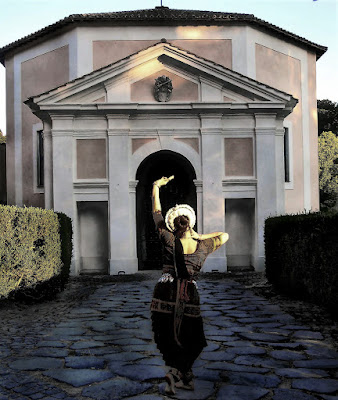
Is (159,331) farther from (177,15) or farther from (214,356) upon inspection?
(177,15)

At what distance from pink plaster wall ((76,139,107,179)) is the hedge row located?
3859mm

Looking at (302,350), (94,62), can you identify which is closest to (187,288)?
(302,350)

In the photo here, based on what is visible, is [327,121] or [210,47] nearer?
[210,47]

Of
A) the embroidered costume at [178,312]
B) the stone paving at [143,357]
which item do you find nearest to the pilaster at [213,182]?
the stone paving at [143,357]

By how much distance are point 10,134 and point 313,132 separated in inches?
495

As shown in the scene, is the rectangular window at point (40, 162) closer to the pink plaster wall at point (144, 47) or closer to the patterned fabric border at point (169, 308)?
the pink plaster wall at point (144, 47)

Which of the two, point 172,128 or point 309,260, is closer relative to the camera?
point 309,260

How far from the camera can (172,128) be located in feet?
53.2

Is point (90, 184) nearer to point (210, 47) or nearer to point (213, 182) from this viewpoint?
point (213, 182)

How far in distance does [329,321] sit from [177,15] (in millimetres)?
15639

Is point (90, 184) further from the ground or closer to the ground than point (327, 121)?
closer to the ground

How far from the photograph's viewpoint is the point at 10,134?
22.4 metres

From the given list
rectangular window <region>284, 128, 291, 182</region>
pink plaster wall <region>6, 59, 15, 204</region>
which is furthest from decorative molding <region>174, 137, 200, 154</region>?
pink plaster wall <region>6, 59, 15, 204</region>

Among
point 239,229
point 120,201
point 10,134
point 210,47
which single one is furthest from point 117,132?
point 10,134
